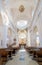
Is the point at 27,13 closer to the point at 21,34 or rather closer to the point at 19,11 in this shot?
the point at 19,11

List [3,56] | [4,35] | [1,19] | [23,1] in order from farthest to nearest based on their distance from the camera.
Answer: [23,1], [4,35], [1,19], [3,56]

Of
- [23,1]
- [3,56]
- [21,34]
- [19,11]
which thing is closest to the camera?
[3,56]

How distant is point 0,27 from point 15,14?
23.7 ft

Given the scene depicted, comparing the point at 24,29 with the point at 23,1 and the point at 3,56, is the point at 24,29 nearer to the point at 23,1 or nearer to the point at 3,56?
the point at 23,1

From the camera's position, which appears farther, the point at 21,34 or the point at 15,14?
→ the point at 21,34

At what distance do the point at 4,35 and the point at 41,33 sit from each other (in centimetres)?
333

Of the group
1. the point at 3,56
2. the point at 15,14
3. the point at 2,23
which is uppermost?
the point at 15,14

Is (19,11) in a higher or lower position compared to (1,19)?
higher

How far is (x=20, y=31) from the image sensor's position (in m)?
27.1

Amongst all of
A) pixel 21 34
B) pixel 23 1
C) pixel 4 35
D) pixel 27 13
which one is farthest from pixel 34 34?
pixel 21 34

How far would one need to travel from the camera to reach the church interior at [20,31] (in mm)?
5816

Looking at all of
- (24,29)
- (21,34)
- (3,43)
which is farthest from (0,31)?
(21,34)

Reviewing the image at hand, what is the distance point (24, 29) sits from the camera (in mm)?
25891

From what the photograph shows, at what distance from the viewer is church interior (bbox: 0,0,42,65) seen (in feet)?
19.1
